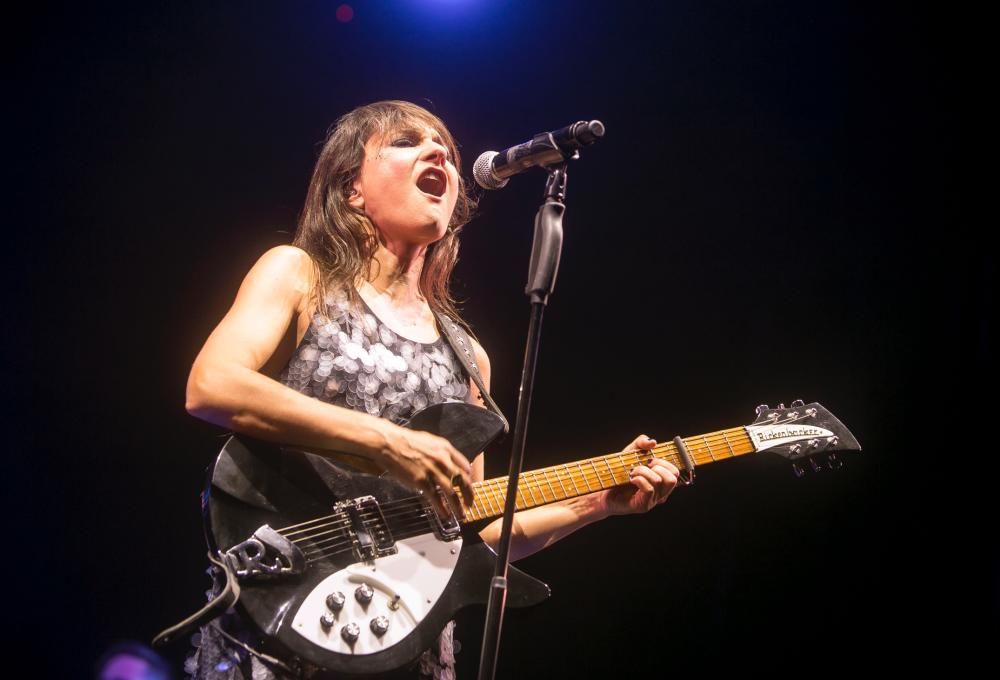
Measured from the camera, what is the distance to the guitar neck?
7.34 feet

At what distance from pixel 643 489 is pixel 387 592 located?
45.2 inches

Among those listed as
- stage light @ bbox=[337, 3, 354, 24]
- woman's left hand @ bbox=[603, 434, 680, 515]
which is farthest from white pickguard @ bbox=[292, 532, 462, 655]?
stage light @ bbox=[337, 3, 354, 24]

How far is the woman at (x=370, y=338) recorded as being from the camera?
6.29 feet

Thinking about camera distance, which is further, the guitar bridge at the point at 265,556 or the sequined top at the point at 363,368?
the sequined top at the point at 363,368

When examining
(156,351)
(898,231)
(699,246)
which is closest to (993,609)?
(898,231)

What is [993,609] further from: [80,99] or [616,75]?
[80,99]

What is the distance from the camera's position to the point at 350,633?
1797 millimetres

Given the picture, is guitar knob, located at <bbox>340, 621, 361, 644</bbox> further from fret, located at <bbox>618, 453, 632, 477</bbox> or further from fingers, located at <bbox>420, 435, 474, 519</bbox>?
fret, located at <bbox>618, 453, 632, 477</bbox>

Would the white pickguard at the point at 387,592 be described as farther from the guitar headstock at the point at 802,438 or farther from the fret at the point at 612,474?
the guitar headstock at the point at 802,438

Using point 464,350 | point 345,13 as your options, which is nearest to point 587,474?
point 464,350

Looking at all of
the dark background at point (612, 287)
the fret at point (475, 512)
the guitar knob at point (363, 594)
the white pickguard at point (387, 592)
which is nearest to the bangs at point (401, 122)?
the dark background at point (612, 287)

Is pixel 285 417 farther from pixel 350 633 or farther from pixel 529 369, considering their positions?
pixel 529 369

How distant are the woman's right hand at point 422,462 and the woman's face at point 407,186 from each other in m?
1.00

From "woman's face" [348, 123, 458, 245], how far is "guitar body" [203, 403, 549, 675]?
851 mm
